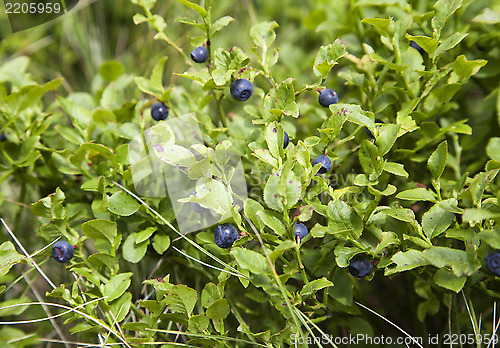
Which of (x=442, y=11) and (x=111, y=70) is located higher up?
(x=442, y=11)

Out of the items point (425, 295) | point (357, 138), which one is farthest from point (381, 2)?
point (425, 295)

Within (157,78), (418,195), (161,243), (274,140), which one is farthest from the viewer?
(157,78)

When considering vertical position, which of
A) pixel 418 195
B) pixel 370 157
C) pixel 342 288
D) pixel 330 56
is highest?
pixel 330 56

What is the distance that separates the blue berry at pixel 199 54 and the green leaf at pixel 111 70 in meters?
0.59

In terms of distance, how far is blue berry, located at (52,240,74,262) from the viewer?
1203 millimetres

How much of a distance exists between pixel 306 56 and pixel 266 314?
4.37 ft

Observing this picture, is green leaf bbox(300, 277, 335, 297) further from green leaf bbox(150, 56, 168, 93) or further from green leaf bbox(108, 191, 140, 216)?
green leaf bbox(150, 56, 168, 93)

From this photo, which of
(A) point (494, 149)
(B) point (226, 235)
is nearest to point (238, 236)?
(B) point (226, 235)

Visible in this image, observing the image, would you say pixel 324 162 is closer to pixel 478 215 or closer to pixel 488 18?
pixel 478 215

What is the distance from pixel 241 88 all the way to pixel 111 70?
2.56ft

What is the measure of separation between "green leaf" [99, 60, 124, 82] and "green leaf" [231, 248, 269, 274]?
107 cm

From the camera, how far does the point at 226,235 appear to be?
1.08 m

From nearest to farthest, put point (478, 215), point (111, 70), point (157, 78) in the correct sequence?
point (478, 215)
point (157, 78)
point (111, 70)

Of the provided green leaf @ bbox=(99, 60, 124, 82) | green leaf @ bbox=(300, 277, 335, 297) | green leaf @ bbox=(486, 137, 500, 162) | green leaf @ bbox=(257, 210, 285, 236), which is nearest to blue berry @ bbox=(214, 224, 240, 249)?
green leaf @ bbox=(257, 210, 285, 236)
